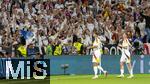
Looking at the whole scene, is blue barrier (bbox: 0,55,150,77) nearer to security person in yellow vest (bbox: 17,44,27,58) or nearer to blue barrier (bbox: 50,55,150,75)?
blue barrier (bbox: 50,55,150,75)

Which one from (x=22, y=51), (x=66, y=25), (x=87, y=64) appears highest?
(x=66, y=25)

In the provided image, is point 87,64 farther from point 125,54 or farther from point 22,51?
point 22,51

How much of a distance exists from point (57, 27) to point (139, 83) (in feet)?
29.6

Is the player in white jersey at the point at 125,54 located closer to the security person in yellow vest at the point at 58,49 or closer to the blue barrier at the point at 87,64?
the blue barrier at the point at 87,64

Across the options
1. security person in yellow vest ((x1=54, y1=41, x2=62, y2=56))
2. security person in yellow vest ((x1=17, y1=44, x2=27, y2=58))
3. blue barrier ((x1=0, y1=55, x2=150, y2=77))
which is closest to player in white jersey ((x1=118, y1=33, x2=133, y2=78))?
blue barrier ((x1=0, y1=55, x2=150, y2=77))

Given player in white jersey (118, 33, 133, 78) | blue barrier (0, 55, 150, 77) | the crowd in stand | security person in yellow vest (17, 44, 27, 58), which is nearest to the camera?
player in white jersey (118, 33, 133, 78)

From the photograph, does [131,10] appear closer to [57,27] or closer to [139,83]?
[57,27]

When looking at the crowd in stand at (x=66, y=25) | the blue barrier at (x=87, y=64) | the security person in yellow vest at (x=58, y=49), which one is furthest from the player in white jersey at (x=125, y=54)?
the security person in yellow vest at (x=58, y=49)

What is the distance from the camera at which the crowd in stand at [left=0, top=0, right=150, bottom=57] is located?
28703mm

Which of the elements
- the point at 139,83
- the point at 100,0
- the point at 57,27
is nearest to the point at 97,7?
the point at 100,0

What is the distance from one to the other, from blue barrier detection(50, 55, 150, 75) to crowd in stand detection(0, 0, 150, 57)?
0.36 meters

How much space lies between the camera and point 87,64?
1191 inches

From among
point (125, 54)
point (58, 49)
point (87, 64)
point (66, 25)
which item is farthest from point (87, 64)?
point (125, 54)

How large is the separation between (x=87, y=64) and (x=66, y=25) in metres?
2.57
